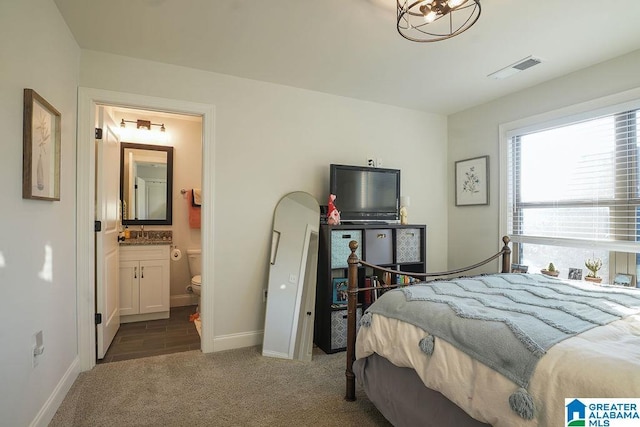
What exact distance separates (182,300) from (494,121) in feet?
14.9

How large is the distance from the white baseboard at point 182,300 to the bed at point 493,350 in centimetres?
317

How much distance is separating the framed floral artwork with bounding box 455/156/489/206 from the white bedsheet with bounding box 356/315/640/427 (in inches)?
93.9

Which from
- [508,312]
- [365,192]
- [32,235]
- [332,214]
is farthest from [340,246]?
[32,235]

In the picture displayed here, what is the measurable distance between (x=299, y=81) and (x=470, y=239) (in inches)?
103

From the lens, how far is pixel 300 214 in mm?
3121

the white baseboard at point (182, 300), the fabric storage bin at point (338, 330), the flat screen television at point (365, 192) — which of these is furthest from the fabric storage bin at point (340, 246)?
the white baseboard at point (182, 300)

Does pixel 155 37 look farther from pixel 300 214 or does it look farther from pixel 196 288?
pixel 196 288

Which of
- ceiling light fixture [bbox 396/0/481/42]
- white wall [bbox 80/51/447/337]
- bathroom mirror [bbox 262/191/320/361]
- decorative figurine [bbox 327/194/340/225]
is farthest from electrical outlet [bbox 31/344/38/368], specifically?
ceiling light fixture [bbox 396/0/481/42]

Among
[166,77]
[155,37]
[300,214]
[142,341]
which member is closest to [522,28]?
[300,214]

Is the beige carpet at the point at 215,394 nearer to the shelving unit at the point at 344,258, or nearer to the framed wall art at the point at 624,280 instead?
the shelving unit at the point at 344,258

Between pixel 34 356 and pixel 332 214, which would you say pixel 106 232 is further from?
pixel 332 214

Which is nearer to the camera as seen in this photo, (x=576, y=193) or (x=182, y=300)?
(x=576, y=193)

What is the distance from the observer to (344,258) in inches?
119

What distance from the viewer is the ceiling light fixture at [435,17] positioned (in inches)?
67.0
